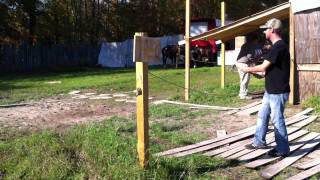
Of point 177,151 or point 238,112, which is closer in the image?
point 177,151

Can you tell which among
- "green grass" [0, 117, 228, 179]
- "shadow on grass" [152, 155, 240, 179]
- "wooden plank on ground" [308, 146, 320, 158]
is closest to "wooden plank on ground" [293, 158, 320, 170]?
"wooden plank on ground" [308, 146, 320, 158]

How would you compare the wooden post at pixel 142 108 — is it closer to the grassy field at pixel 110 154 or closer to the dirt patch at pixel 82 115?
the grassy field at pixel 110 154

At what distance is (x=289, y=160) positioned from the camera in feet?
26.2

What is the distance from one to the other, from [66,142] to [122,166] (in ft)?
6.19

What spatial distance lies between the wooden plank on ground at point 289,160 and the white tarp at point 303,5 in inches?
183

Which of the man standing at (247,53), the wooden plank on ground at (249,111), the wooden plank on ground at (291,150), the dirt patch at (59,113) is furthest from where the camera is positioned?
the man standing at (247,53)

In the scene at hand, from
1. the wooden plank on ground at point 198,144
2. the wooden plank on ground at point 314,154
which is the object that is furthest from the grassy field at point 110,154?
the wooden plank on ground at point 314,154

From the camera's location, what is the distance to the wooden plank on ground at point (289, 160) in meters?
7.38

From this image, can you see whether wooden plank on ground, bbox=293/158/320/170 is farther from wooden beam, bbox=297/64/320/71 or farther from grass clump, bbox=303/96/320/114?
wooden beam, bbox=297/64/320/71

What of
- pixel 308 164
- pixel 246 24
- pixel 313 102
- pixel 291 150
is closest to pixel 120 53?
pixel 246 24

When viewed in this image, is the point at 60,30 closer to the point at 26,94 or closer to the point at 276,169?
the point at 26,94

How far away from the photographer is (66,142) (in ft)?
28.8

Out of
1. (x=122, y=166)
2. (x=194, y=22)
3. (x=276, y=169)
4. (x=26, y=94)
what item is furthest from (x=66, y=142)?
(x=194, y=22)

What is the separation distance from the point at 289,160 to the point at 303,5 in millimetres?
6351
